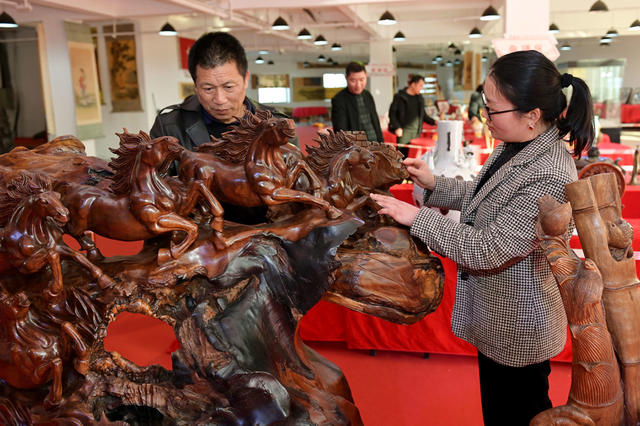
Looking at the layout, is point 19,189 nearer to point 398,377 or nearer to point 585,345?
point 585,345

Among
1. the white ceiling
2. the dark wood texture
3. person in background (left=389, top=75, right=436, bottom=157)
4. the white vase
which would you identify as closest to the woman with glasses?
the dark wood texture

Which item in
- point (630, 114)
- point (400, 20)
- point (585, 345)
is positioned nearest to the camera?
point (585, 345)

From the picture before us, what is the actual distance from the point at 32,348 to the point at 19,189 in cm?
31

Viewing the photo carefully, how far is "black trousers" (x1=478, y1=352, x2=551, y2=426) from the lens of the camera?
4.89 feet

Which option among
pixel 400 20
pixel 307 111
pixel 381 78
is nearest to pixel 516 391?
pixel 400 20

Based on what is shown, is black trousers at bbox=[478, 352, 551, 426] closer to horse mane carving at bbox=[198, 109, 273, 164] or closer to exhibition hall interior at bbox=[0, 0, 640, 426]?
exhibition hall interior at bbox=[0, 0, 640, 426]

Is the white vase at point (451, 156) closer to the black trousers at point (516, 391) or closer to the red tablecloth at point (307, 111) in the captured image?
the black trousers at point (516, 391)

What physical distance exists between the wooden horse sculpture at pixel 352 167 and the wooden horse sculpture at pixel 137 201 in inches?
12.9

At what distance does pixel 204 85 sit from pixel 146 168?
0.66 m

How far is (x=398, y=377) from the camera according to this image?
253cm

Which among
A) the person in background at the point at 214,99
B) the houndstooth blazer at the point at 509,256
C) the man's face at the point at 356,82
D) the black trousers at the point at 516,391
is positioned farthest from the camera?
the man's face at the point at 356,82

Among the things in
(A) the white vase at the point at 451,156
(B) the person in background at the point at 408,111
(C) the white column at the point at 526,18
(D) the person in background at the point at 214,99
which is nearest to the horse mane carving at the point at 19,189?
(D) the person in background at the point at 214,99

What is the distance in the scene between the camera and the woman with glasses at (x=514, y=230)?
131 centimetres

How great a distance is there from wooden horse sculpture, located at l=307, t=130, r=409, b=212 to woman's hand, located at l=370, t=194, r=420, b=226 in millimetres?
41
